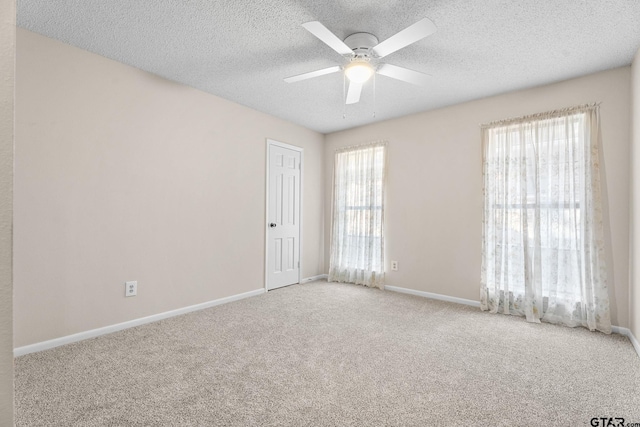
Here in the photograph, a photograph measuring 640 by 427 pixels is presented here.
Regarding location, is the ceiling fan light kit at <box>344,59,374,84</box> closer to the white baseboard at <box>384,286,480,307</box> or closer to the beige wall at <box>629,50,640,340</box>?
the beige wall at <box>629,50,640,340</box>

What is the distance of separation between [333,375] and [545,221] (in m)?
2.65

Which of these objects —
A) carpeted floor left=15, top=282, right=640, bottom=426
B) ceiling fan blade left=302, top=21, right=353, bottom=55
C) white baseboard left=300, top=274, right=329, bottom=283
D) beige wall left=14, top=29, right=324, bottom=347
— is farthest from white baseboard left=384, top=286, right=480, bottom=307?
ceiling fan blade left=302, top=21, right=353, bottom=55

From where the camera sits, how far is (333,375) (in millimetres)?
2010

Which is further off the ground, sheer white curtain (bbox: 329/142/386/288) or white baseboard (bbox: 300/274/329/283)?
sheer white curtain (bbox: 329/142/386/288)

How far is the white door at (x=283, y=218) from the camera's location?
430cm

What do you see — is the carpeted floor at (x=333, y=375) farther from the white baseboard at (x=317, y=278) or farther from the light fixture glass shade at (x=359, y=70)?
the light fixture glass shade at (x=359, y=70)

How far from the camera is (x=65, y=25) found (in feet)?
7.39

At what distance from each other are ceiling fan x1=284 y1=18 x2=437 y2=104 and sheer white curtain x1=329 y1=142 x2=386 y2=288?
1.85 metres

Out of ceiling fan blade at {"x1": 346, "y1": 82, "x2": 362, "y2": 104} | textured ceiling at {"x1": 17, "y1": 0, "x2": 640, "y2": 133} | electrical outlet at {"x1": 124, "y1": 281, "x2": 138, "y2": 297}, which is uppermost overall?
textured ceiling at {"x1": 17, "y1": 0, "x2": 640, "y2": 133}

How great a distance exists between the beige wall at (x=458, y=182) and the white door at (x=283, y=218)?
1.09 metres

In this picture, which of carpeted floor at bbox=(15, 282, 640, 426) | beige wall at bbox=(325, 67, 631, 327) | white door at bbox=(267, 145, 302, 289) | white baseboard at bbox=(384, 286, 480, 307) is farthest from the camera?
white door at bbox=(267, 145, 302, 289)

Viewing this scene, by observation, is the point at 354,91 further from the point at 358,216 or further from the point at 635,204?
the point at 635,204

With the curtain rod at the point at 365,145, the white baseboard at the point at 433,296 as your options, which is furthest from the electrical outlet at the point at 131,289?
the curtain rod at the point at 365,145

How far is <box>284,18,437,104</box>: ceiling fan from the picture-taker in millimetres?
1913
